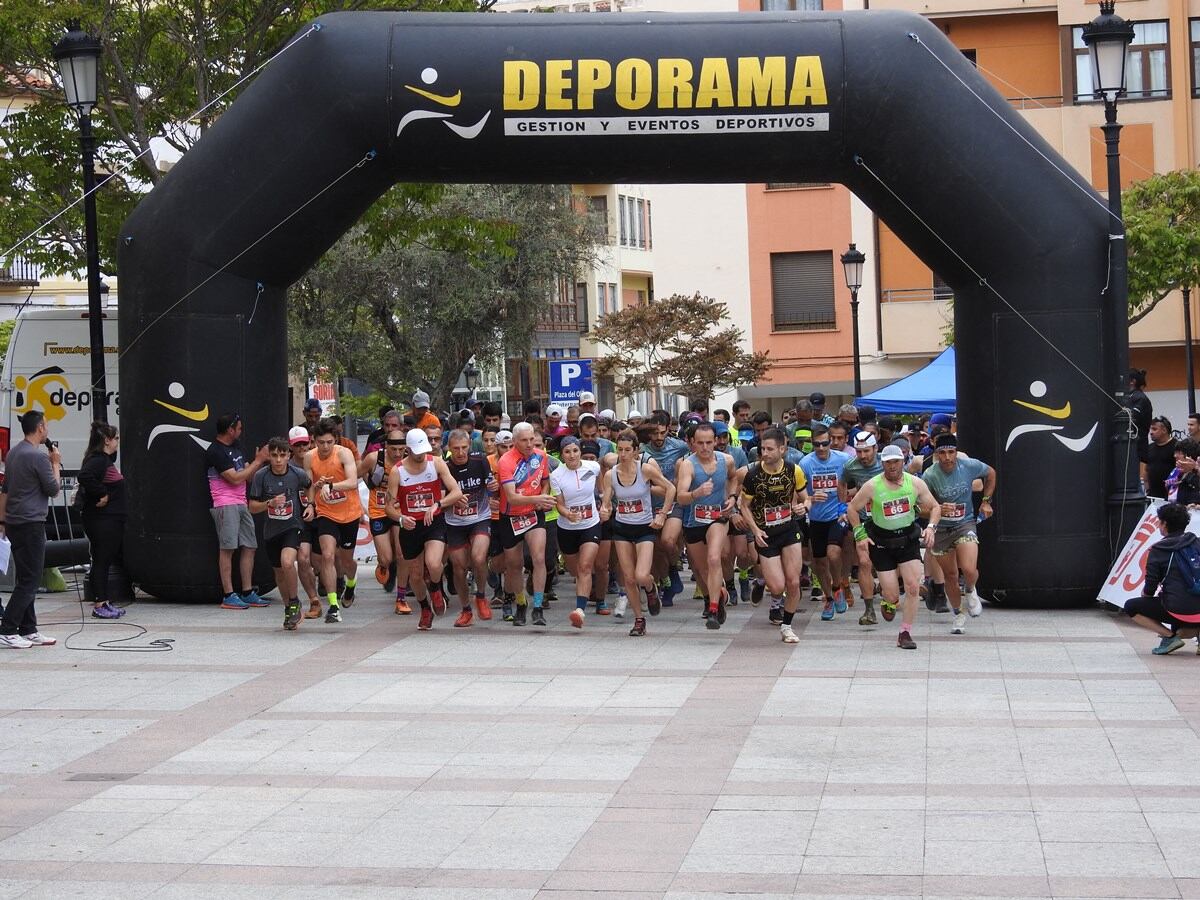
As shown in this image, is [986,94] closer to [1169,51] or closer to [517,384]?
[1169,51]

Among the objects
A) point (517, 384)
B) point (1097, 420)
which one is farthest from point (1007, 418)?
point (517, 384)

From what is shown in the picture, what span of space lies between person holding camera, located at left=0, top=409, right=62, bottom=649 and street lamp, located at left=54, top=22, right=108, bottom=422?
2420 millimetres

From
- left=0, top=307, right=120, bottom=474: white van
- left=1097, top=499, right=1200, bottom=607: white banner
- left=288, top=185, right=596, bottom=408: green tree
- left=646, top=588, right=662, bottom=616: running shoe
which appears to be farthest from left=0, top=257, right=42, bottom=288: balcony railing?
left=1097, top=499, right=1200, bottom=607: white banner

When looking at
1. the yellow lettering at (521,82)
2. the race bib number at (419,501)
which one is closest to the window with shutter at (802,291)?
the yellow lettering at (521,82)

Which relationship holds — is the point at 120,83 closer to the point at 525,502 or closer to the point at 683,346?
the point at 525,502

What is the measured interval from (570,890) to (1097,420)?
9073mm

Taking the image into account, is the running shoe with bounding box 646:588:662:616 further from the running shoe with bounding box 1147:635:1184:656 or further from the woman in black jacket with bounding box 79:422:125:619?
the woman in black jacket with bounding box 79:422:125:619

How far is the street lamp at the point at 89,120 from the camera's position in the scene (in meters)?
15.0

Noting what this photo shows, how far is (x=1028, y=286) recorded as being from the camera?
14.3 metres

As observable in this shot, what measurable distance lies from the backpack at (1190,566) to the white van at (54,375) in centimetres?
1149

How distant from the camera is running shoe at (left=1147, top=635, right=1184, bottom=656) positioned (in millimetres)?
12219

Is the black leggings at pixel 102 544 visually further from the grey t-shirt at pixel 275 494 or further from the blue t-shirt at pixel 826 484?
the blue t-shirt at pixel 826 484

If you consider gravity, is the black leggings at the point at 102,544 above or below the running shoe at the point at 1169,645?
above

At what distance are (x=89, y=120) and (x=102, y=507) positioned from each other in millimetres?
3555
